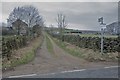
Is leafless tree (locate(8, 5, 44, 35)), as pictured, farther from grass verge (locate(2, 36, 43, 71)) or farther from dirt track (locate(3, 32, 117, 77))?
dirt track (locate(3, 32, 117, 77))

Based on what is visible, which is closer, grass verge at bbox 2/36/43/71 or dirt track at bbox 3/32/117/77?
dirt track at bbox 3/32/117/77

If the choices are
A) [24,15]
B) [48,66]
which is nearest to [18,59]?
[48,66]

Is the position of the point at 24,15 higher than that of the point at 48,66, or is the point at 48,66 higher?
the point at 24,15

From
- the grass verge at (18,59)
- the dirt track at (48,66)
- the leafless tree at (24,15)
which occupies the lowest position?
the dirt track at (48,66)

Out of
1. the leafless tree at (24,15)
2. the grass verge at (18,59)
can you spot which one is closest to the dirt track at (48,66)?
the grass verge at (18,59)

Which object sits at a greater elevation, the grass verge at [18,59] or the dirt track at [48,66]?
the grass verge at [18,59]

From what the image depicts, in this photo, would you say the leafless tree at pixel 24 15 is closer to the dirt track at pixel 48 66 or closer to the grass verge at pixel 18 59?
the grass verge at pixel 18 59

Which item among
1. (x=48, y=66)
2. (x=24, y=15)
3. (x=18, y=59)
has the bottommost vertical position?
(x=48, y=66)

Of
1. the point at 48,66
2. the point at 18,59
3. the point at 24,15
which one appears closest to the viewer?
the point at 48,66

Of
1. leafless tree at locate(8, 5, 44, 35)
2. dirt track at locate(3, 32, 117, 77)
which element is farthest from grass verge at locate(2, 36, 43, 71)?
leafless tree at locate(8, 5, 44, 35)

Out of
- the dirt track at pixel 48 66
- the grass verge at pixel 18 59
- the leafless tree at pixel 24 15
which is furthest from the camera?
the leafless tree at pixel 24 15

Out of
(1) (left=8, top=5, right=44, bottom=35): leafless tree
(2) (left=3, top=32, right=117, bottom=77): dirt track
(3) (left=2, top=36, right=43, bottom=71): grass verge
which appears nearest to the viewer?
(2) (left=3, top=32, right=117, bottom=77): dirt track

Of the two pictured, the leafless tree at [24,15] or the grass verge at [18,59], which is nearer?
the grass verge at [18,59]

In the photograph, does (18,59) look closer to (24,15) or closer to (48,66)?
(48,66)
